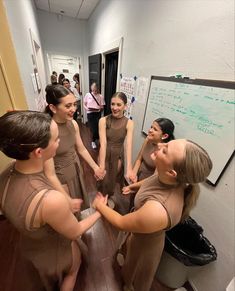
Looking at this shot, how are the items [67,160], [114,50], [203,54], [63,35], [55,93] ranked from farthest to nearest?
[63,35] → [114,50] → [67,160] → [55,93] → [203,54]

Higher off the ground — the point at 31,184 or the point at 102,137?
the point at 31,184

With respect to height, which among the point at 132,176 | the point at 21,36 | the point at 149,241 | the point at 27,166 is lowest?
the point at 132,176

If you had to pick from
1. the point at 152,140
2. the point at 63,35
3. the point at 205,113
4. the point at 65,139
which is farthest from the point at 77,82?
the point at 205,113

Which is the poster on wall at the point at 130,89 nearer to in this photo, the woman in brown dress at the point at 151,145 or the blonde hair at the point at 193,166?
the woman in brown dress at the point at 151,145

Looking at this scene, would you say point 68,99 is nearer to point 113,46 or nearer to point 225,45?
point 225,45

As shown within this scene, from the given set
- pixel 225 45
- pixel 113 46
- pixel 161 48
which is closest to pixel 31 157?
pixel 225 45

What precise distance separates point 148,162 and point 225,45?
1032 mm

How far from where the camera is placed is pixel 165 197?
73 centimetres

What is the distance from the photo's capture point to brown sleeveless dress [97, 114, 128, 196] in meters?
1.68

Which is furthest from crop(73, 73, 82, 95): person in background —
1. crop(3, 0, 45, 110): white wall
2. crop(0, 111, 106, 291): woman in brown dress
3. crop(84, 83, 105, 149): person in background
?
crop(0, 111, 106, 291): woman in brown dress

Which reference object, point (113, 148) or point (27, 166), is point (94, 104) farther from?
point (27, 166)

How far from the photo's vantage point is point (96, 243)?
61.6 inches

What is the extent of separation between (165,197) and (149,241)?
1.07ft

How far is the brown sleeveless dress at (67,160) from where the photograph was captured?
4.13ft
